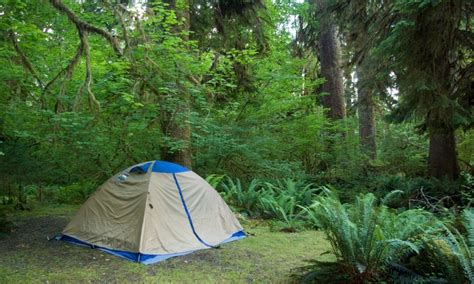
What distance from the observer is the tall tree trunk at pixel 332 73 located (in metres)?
12.7

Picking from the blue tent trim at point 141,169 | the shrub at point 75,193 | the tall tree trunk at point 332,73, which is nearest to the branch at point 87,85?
the blue tent trim at point 141,169

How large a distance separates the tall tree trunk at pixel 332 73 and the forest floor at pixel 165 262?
696cm

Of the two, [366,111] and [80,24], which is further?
[366,111]

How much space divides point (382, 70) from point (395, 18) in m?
1.21

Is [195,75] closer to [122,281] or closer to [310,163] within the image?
[122,281]

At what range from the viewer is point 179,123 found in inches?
270

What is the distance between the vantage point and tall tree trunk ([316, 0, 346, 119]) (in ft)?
41.8

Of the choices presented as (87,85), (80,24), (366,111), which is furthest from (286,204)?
(366,111)

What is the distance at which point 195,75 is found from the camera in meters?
7.19

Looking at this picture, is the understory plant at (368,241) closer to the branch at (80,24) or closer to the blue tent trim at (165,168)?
the blue tent trim at (165,168)

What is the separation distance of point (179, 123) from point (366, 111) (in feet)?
23.5

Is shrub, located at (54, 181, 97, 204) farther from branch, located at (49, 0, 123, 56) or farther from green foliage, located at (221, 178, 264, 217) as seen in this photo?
branch, located at (49, 0, 123, 56)

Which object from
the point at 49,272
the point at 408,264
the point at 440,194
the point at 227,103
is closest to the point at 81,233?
the point at 49,272

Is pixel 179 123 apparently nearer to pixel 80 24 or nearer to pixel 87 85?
pixel 87 85
